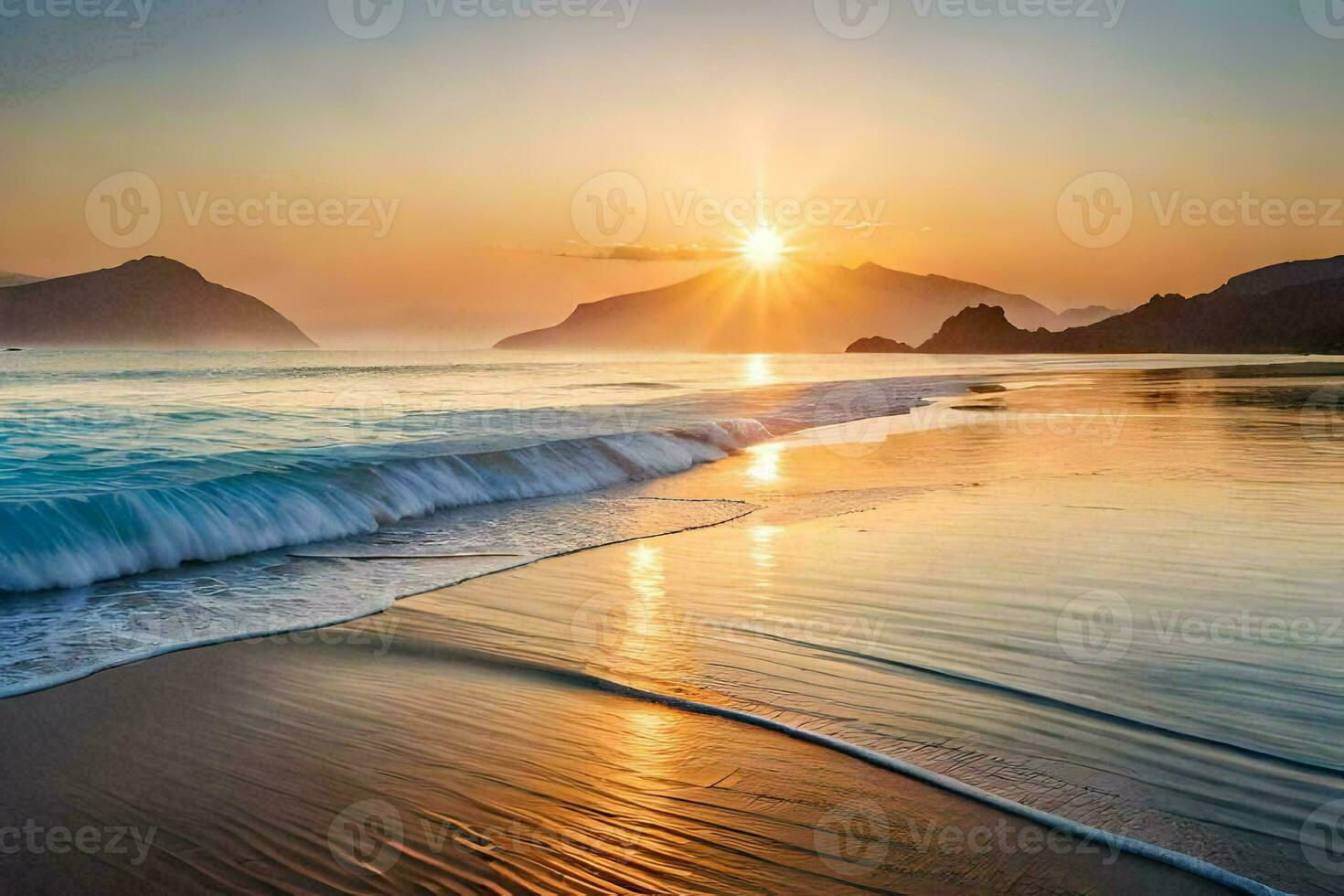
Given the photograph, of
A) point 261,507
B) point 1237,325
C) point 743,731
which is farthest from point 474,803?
point 1237,325

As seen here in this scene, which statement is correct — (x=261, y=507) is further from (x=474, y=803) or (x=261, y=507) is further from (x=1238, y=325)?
(x=1238, y=325)

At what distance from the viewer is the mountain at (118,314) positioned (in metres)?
158

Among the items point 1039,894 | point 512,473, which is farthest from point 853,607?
point 512,473

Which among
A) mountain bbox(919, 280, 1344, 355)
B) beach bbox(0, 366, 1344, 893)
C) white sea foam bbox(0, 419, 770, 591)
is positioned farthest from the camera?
mountain bbox(919, 280, 1344, 355)

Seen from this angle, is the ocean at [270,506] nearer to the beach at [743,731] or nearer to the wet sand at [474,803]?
the beach at [743,731]

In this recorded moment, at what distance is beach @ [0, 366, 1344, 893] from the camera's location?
403 cm

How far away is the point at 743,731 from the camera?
216 inches

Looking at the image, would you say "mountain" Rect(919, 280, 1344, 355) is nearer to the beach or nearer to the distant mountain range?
the distant mountain range

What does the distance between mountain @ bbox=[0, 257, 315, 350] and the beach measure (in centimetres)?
16230

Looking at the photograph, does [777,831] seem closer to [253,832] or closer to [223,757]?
[253,832]

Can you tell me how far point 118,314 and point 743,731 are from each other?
192 meters

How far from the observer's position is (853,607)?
8.06m

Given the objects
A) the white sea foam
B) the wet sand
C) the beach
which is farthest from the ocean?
the wet sand

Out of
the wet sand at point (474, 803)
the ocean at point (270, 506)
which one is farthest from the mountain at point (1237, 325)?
the wet sand at point (474, 803)
